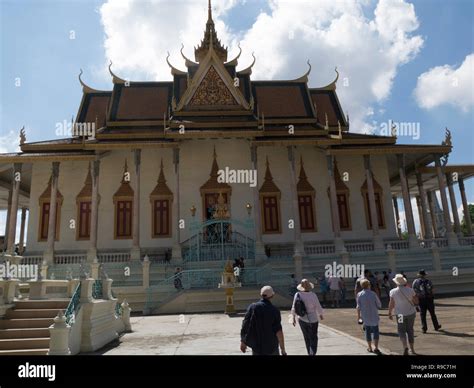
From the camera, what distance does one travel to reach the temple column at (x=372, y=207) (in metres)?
19.3

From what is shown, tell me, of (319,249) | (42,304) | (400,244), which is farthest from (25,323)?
(400,244)

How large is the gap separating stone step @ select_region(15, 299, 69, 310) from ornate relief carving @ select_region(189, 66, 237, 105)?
16.1 metres

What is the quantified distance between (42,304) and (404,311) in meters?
6.50

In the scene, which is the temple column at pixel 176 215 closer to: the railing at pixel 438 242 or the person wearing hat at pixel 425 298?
the person wearing hat at pixel 425 298

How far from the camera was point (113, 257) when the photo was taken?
1861 centimetres

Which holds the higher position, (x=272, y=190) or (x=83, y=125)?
(x=83, y=125)

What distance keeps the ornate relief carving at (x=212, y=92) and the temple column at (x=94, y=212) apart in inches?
249

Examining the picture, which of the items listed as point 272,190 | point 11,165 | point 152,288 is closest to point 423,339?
point 152,288

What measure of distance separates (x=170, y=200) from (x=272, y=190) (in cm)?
539

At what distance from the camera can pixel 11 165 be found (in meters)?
20.3

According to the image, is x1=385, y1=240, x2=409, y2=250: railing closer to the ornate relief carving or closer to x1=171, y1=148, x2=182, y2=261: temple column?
x1=171, y1=148, x2=182, y2=261: temple column

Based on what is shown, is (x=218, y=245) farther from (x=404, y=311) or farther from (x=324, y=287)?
(x=404, y=311)
